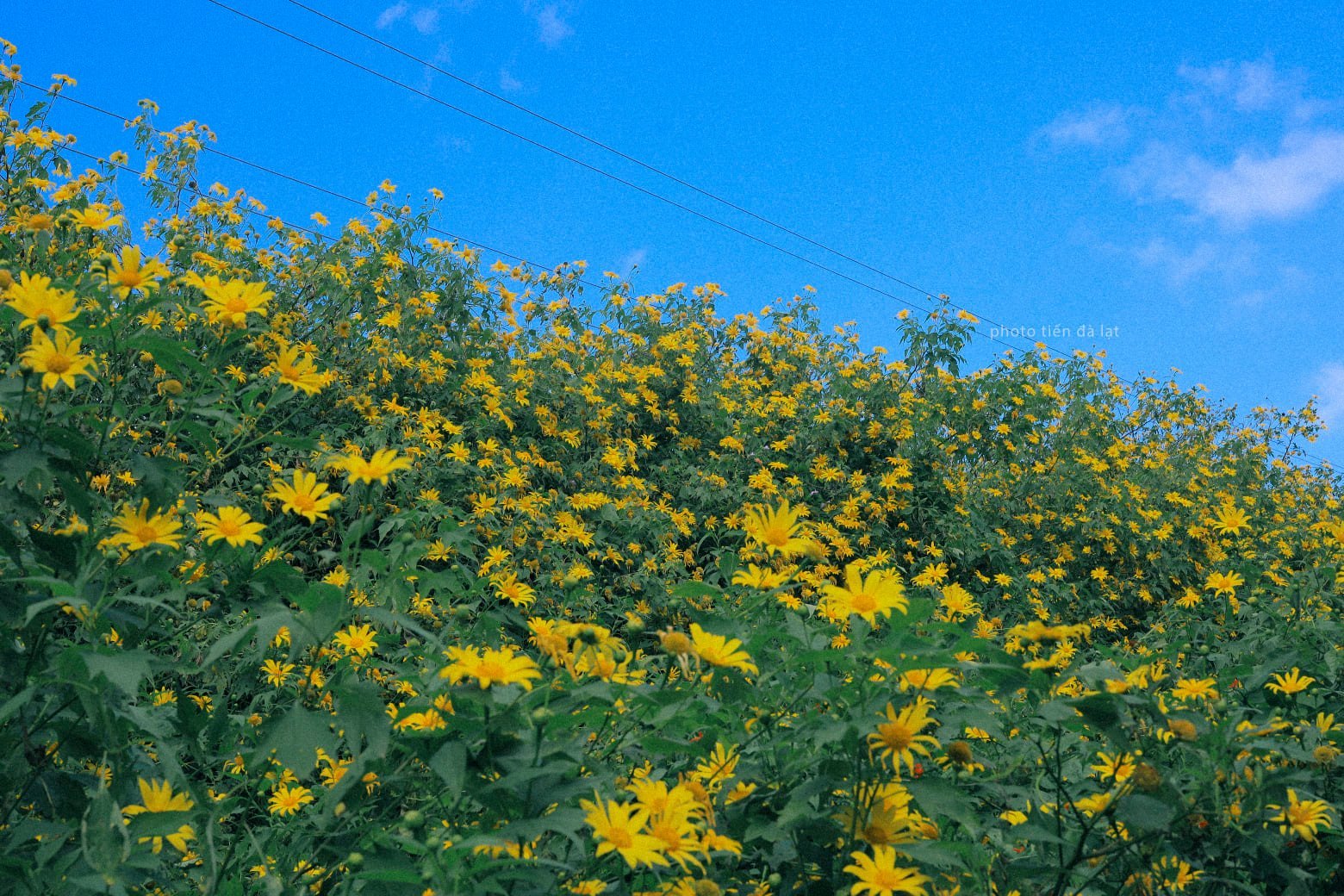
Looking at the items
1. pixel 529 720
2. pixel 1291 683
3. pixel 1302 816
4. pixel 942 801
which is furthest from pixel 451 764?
pixel 1291 683

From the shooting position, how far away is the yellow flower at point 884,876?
3.39 feet

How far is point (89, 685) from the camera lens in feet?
3.71

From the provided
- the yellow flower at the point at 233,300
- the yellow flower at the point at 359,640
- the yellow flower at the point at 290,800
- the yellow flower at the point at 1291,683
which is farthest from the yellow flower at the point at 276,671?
the yellow flower at the point at 1291,683

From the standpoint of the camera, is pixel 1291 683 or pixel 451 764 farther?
pixel 1291 683

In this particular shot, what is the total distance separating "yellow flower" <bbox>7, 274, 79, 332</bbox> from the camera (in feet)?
4.40

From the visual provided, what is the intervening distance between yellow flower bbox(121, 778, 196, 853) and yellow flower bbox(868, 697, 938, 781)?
0.89 meters

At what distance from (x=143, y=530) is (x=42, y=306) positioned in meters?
0.36

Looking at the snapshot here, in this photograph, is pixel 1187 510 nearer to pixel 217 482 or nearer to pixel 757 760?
pixel 217 482

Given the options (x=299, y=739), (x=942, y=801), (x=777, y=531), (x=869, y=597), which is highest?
(x=777, y=531)

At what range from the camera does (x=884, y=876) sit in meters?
1.04

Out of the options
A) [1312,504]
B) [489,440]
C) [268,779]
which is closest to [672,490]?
[489,440]

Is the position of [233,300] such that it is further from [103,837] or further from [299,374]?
[103,837]

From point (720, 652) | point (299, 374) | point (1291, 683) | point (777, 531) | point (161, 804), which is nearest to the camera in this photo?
point (720, 652)

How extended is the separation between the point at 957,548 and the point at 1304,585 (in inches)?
125
